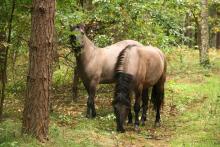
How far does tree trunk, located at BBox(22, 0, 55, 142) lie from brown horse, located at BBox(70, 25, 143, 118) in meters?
3.70

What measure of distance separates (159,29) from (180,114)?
98.1 inches

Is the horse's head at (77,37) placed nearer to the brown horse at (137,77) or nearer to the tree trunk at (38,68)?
the brown horse at (137,77)

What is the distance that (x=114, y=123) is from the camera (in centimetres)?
1098

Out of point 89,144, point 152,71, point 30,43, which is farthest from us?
point 152,71

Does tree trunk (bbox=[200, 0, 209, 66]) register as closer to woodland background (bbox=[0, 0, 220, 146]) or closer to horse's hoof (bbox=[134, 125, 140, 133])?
A: woodland background (bbox=[0, 0, 220, 146])

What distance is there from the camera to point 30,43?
7.76 metres

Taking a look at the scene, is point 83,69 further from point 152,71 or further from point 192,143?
point 192,143

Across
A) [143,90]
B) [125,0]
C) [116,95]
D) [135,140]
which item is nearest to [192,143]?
[135,140]

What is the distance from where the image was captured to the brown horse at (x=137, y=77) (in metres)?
10.1

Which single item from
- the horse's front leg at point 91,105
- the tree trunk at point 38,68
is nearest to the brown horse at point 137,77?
the horse's front leg at point 91,105

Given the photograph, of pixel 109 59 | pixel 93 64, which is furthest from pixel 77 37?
pixel 109 59

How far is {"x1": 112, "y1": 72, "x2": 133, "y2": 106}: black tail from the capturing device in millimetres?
10039

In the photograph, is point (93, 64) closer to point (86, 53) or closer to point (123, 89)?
point (86, 53)

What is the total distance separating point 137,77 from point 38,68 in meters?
3.54
